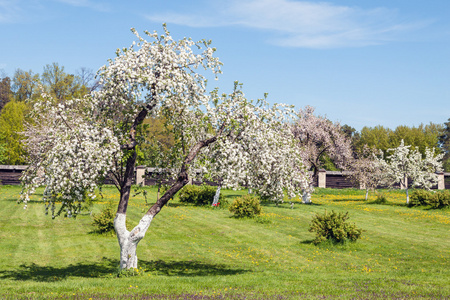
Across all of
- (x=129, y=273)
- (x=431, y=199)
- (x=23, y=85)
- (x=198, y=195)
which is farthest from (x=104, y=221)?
(x=23, y=85)

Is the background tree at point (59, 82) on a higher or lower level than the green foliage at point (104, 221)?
higher

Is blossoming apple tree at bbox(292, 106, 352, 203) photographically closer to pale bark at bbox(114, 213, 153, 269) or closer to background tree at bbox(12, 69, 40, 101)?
pale bark at bbox(114, 213, 153, 269)

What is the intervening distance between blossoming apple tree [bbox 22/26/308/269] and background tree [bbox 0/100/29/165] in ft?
154

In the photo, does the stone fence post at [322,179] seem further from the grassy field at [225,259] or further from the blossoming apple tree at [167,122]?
the blossoming apple tree at [167,122]

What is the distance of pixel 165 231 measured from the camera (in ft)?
86.9

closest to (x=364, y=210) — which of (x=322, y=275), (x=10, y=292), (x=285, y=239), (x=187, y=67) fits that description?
(x=285, y=239)

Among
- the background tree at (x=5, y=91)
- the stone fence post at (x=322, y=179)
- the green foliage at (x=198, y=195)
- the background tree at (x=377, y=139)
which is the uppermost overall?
the background tree at (x=5, y=91)

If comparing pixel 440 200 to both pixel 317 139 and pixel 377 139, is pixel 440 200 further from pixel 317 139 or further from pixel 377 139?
pixel 377 139

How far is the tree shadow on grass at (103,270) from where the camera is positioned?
16219 millimetres

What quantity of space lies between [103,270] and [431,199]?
32067 mm

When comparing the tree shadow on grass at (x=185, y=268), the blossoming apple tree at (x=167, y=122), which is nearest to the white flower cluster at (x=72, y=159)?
the blossoming apple tree at (x=167, y=122)

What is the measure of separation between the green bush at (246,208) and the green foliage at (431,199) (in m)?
17.9

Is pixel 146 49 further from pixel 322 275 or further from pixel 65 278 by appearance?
pixel 322 275

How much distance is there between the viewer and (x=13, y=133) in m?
60.8
